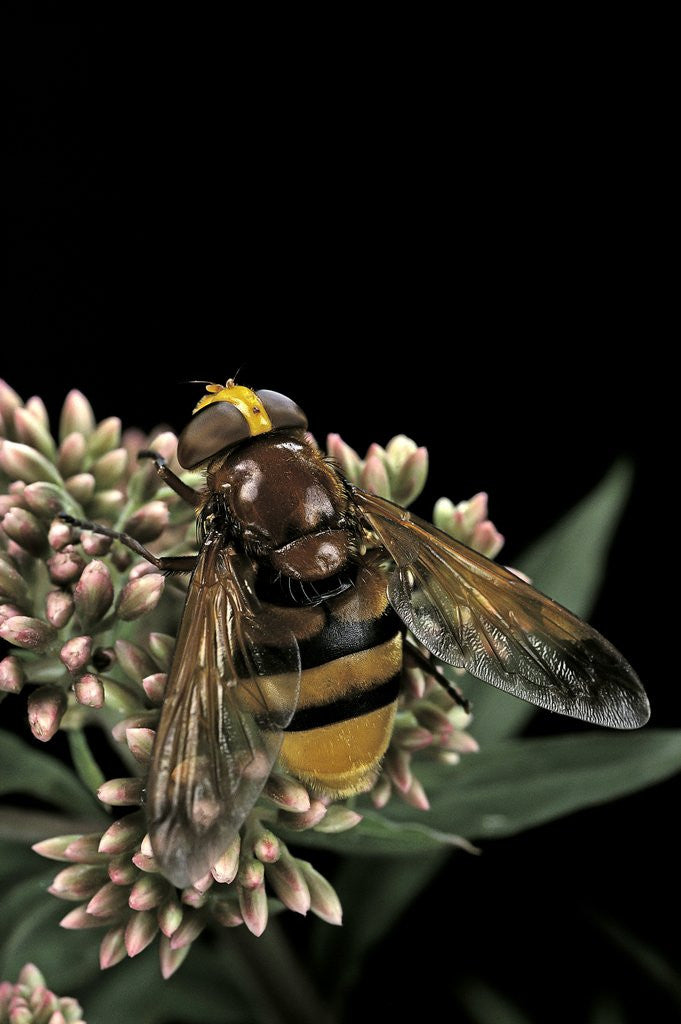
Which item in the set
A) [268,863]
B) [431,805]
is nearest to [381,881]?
[431,805]

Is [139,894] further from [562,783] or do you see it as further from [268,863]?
[562,783]

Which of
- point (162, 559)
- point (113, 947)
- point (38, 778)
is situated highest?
point (162, 559)

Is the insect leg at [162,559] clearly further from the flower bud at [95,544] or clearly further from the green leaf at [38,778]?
the green leaf at [38,778]

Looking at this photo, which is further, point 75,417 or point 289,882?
point 75,417

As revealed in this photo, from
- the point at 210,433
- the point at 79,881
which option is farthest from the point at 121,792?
the point at 210,433

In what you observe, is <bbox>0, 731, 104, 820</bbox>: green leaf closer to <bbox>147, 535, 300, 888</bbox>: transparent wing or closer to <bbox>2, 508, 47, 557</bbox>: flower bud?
<bbox>2, 508, 47, 557</bbox>: flower bud

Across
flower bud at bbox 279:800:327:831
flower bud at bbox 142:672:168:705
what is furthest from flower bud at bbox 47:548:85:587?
flower bud at bbox 279:800:327:831

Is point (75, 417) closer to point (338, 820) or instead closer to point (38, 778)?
point (38, 778)
